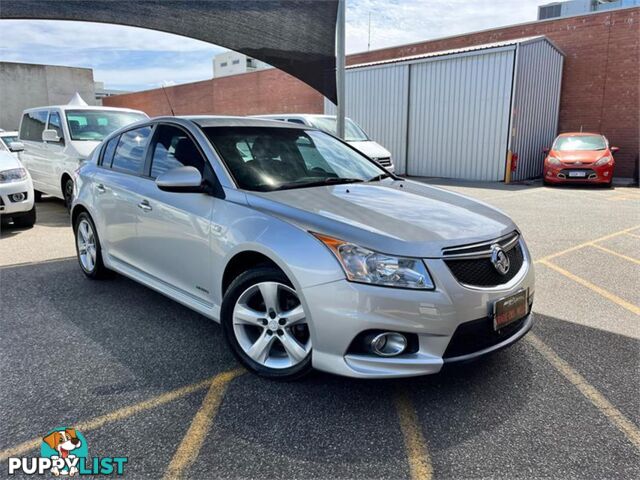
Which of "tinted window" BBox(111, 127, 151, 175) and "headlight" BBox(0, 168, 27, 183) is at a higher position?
"tinted window" BBox(111, 127, 151, 175)

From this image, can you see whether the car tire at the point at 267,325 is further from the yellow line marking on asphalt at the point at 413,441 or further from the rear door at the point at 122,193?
the rear door at the point at 122,193

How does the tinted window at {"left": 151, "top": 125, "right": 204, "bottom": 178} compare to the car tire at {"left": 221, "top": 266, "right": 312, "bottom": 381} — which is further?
the tinted window at {"left": 151, "top": 125, "right": 204, "bottom": 178}

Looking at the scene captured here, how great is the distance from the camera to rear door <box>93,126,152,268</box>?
13.3ft

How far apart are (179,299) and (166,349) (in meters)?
0.37

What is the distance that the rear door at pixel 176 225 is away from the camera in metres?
3.32

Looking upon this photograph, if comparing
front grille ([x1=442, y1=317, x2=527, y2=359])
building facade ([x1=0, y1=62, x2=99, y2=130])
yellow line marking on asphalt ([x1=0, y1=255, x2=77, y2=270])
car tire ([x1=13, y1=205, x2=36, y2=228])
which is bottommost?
yellow line marking on asphalt ([x1=0, y1=255, x2=77, y2=270])

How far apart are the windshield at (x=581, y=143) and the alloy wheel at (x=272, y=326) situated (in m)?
13.0

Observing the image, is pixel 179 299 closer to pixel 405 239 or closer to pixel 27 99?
pixel 405 239

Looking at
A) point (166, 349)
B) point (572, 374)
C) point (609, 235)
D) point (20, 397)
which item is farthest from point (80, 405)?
point (609, 235)

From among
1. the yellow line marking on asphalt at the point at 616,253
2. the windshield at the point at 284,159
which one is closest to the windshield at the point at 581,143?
the yellow line marking on asphalt at the point at 616,253

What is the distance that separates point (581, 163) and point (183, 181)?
1248cm

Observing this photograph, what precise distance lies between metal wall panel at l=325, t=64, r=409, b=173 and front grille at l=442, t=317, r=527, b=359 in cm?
1477

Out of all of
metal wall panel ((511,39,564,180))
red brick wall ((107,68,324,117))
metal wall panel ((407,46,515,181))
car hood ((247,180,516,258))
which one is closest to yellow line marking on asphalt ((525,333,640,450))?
car hood ((247,180,516,258))

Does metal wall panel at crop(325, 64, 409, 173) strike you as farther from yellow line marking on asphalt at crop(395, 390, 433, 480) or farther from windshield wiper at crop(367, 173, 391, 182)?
yellow line marking on asphalt at crop(395, 390, 433, 480)
